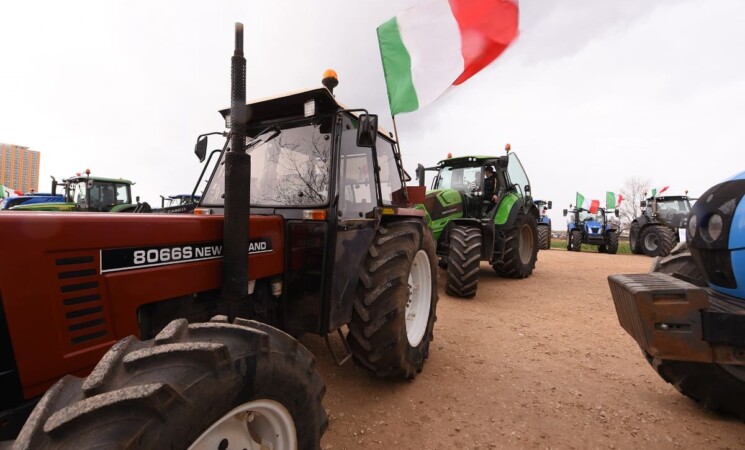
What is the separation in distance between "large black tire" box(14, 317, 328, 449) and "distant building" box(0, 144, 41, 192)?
26.0m

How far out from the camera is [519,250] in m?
6.98

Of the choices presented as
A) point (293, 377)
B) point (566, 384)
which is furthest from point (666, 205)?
point (293, 377)

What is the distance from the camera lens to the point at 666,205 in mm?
13469

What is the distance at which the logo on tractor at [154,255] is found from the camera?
142 centimetres

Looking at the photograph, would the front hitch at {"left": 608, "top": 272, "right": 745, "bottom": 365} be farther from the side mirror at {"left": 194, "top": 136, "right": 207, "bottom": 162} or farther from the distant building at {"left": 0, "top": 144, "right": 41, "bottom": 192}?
the distant building at {"left": 0, "top": 144, "right": 41, "bottom": 192}

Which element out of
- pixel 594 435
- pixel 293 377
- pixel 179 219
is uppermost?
pixel 179 219

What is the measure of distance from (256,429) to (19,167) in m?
27.5

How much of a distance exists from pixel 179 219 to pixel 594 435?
264cm

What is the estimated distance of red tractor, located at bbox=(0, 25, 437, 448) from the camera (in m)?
1.07

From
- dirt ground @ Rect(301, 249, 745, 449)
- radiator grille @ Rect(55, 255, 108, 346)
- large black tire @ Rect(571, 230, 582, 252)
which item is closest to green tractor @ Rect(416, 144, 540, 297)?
dirt ground @ Rect(301, 249, 745, 449)

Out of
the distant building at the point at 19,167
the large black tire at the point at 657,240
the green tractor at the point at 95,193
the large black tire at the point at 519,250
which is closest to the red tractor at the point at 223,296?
the large black tire at the point at 519,250

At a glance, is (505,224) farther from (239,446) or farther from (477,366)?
(239,446)

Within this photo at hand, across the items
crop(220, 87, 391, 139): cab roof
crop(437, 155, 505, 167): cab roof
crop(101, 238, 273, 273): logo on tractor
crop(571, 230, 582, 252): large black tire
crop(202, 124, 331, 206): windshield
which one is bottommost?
crop(571, 230, 582, 252): large black tire

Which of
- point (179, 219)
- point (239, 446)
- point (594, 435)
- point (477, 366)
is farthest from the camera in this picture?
point (477, 366)
